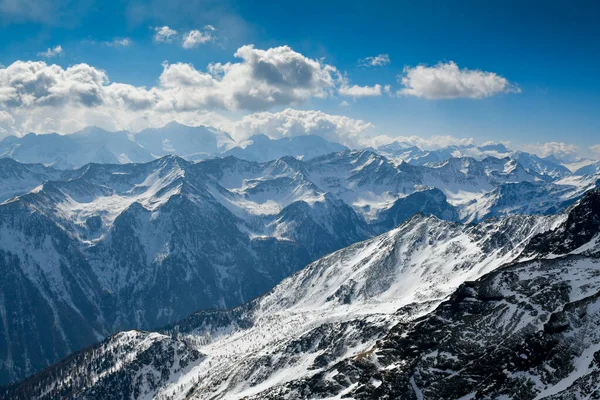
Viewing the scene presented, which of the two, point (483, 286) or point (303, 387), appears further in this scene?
point (303, 387)

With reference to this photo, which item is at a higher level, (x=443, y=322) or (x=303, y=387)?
(x=443, y=322)

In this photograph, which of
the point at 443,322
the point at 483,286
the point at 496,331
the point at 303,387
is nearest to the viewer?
the point at 496,331

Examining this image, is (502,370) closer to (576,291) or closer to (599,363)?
(599,363)

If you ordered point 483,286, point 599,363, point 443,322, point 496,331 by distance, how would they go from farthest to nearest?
point 483,286 < point 443,322 < point 496,331 < point 599,363

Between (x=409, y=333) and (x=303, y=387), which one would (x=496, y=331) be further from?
(x=303, y=387)

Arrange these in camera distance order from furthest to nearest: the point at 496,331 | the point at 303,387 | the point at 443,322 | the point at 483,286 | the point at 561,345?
the point at 303,387 → the point at 483,286 → the point at 443,322 → the point at 496,331 → the point at 561,345

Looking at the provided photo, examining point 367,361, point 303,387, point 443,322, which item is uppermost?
point 443,322

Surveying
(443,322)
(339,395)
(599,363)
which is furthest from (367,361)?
(599,363)

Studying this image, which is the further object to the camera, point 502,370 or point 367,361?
point 367,361

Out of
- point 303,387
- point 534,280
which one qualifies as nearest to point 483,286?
point 534,280
